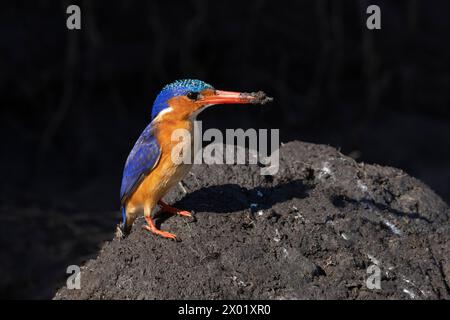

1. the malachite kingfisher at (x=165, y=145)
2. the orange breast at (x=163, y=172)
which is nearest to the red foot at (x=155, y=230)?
the malachite kingfisher at (x=165, y=145)

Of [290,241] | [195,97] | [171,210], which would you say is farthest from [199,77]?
[290,241]

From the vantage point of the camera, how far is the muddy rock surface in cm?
375

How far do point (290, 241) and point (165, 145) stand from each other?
0.79 meters

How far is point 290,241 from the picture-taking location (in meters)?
4.00

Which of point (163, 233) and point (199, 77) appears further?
point (199, 77)

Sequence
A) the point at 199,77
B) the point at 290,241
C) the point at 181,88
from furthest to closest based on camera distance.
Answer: the point at 199,77
the point at 181,88
the point at 290,241

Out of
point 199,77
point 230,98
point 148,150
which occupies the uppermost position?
point 230,98

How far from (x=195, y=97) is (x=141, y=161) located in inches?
16.7

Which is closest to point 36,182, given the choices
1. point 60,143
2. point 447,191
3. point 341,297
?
point 60,143

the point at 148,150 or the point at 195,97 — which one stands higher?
the point at 195,97

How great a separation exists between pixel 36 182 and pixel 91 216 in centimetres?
91

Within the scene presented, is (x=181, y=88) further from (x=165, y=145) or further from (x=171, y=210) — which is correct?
(x=171, y=210)

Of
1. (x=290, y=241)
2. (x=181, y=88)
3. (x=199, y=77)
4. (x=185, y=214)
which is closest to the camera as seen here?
(x=290, y=241)
